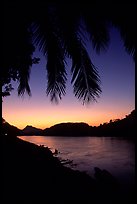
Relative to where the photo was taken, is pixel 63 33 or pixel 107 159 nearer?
pixel 63 33

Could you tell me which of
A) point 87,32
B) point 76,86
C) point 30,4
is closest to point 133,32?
point 87,32

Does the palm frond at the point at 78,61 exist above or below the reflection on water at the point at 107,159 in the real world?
above

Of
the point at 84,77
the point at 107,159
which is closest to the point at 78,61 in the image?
the point at 84,77

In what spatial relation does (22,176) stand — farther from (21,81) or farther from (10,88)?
(10,88)

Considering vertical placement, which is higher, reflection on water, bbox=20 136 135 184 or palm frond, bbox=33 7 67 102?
palm frond, bbox=33 7 67 102

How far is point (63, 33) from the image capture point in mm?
4609

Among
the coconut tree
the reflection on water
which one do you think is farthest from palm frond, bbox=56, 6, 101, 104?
the reflection on water

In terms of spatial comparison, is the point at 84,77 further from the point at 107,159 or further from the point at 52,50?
the point at 107,159

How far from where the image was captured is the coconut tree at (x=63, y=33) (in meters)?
4.16

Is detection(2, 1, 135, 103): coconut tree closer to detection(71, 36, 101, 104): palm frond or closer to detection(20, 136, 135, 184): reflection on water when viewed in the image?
detection(71, 36, 101, 104): palm frond

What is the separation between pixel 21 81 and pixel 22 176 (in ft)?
8.65

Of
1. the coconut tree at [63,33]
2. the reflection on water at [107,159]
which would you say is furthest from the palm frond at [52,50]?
the reflection on water at [107,159]

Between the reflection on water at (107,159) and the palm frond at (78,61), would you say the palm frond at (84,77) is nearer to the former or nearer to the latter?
the palm frond at (78,61)

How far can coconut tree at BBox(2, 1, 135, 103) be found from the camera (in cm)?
416
